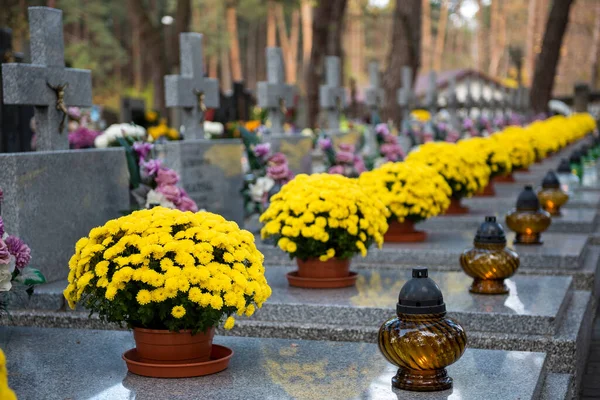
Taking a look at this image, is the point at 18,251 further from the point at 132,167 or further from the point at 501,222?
the point at 501,222

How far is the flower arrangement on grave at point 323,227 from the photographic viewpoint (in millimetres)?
6449

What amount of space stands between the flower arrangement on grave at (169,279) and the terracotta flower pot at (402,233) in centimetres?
396

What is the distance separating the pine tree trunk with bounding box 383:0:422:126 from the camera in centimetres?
1922

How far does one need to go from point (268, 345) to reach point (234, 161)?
4383 mm

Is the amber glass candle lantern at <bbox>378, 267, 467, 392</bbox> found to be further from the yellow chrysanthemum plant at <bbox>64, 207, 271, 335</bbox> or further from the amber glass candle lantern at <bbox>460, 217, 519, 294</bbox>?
the amber glass candle lantern at <bbox>460, 217, 519, 294</bbox>

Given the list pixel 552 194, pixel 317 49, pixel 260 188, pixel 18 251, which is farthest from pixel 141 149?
pixel 317 49

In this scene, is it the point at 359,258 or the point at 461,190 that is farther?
the point at 461,190

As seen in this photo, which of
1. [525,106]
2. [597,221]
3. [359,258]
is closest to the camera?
[359,258]

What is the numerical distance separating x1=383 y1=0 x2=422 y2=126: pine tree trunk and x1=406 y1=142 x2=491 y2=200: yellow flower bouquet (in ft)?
30.6

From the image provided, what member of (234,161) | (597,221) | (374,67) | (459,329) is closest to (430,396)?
(459,329)

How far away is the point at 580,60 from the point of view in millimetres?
65750

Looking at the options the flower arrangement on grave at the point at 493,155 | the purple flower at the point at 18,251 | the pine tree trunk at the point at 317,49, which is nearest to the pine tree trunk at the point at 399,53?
the pine tree trunk at the point at 317,49

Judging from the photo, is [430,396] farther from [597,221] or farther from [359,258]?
[597,221]

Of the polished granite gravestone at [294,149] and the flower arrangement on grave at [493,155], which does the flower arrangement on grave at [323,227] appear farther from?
the flower arrangement on grave at [493,155]
